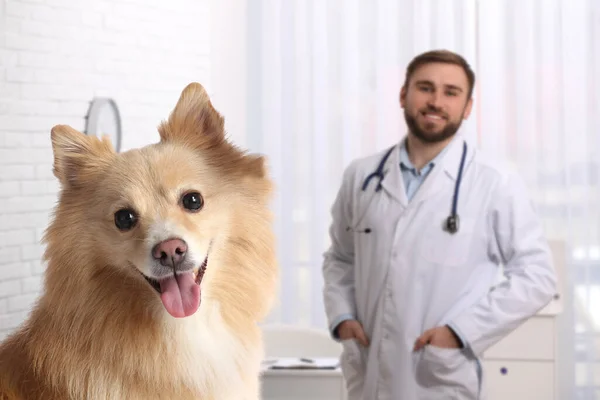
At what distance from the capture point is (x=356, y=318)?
121 inches

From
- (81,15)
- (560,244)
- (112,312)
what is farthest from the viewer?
(560,244)

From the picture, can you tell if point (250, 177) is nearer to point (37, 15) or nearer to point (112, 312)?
point (112, 312)

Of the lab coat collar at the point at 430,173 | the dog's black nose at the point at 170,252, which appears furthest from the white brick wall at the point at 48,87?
the dog's black nose at the point at 170,252

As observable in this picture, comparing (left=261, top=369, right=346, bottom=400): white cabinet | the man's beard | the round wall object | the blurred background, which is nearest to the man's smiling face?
the man's beard

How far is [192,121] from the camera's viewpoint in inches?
59.1

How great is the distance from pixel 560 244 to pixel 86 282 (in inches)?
138

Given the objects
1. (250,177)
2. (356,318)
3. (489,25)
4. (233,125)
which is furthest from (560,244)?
(250,177)

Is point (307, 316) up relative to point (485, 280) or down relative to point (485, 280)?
down

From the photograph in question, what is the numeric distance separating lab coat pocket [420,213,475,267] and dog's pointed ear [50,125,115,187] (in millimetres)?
1651

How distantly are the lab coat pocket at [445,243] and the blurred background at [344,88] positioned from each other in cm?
142

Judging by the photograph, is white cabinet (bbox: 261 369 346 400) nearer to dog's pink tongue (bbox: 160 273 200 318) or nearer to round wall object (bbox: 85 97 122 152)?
round wall object (bbox: 85 97 122 152)

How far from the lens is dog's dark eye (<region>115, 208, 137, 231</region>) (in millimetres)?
1390

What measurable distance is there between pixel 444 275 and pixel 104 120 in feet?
6.85

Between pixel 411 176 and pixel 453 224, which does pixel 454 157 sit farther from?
pixel 453 224
